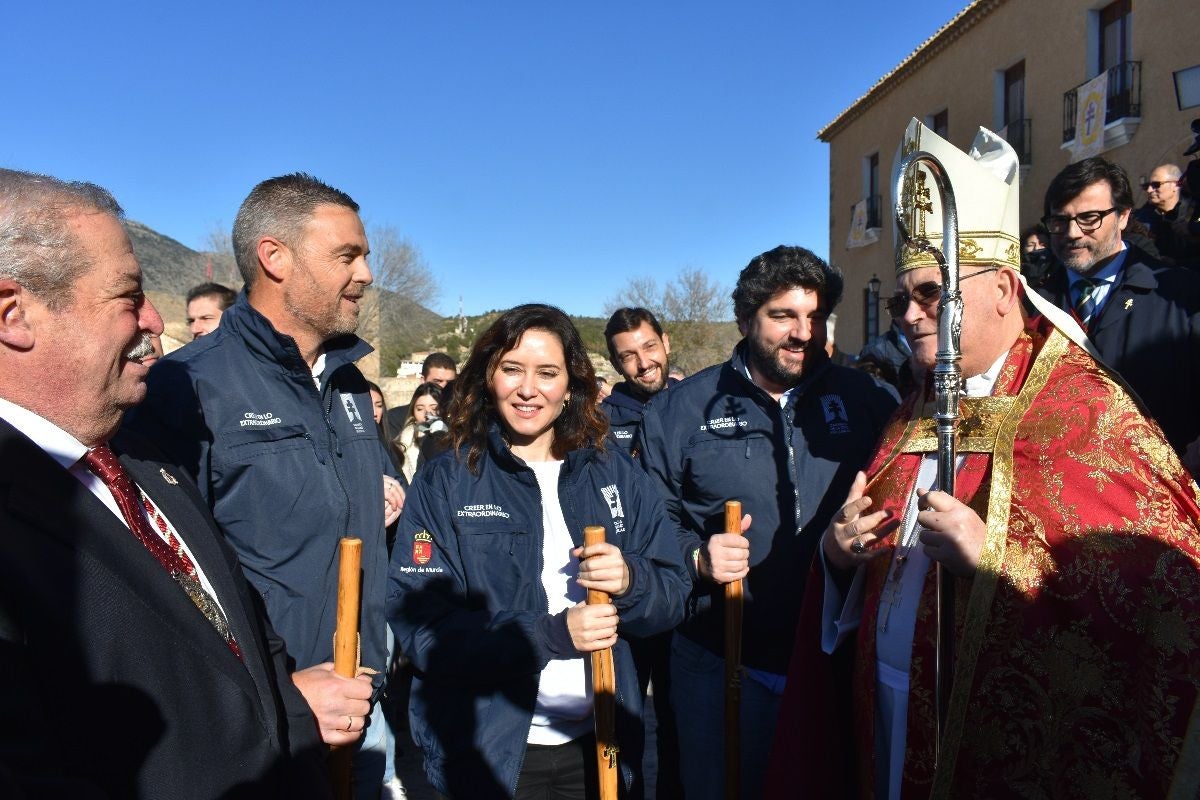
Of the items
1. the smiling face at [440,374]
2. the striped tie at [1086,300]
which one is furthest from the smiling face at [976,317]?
the smiling face at [440,374]

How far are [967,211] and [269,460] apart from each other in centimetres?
223

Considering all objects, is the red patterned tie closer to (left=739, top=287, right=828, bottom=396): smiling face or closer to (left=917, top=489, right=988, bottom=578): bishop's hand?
(left=917, top=489, right=988, bottom=578): bishop's hand

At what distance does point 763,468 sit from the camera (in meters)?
3.16

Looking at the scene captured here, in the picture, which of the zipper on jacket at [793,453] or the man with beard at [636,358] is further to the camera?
the man with beard at [636,358]

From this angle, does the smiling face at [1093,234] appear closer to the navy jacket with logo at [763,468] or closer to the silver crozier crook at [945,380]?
the navy jacket with logo at [763,468]

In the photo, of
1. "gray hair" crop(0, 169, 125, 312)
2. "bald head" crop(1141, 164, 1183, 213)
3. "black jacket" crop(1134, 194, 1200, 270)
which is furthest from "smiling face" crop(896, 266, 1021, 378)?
"bald head" crop(1141, 164, 1183, 213)

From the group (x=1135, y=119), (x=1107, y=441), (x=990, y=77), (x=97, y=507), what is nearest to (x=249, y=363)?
(x=97, y=507)

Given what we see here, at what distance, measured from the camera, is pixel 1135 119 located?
530 inches

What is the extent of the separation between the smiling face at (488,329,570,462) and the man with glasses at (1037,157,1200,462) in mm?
2402

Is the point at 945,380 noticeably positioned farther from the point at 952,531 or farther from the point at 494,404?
the point at 494,404

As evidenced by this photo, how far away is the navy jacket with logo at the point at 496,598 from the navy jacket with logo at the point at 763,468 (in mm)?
463

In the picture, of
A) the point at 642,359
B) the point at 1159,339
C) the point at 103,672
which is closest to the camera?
the point at 103,672

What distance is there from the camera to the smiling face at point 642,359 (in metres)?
5.39

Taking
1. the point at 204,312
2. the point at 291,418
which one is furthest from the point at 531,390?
the point at 204,312
